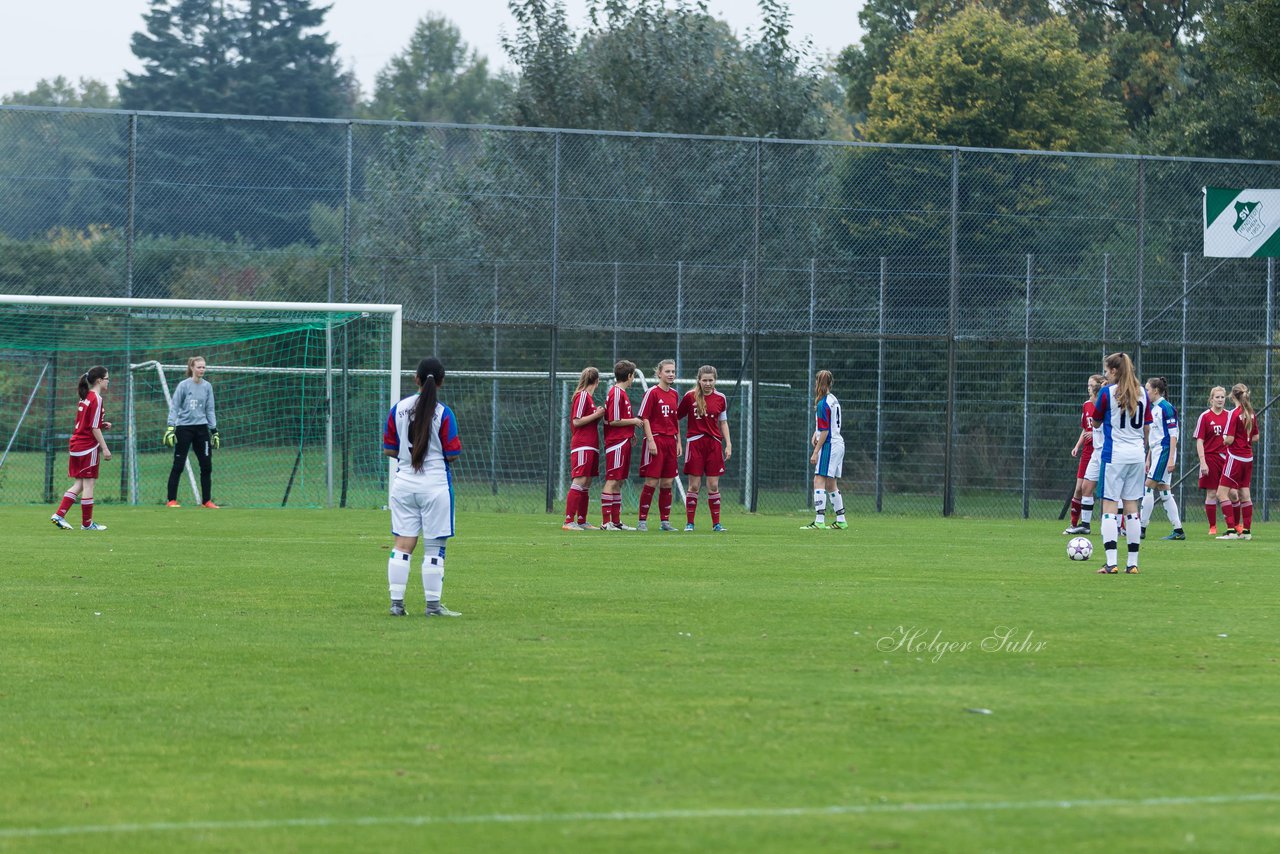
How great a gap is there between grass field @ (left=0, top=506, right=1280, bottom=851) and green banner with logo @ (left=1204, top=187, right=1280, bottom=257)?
13.9 m

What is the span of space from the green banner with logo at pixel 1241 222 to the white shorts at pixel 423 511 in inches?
763

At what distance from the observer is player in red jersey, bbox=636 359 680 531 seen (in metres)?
20.3

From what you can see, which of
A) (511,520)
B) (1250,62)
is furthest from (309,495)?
(1250,62)

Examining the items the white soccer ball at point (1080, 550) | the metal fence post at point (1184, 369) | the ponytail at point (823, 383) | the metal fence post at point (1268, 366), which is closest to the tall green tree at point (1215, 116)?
the metal fence post at point (1268, 366)

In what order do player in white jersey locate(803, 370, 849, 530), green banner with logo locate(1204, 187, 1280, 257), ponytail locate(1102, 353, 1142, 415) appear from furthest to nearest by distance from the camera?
green banner with logo locate(1204, 187, 1280, 257) < player in white jersey locate(803, 370, 849, 530) < ponytail locate(1102, 353, 1142, 415)

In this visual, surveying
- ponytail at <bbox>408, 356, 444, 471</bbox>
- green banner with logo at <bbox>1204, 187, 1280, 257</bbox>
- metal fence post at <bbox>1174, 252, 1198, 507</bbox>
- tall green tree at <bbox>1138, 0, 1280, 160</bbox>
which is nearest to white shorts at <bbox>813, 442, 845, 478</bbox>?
metal fence post at <bbox>1174, 252, 1198, 507</bbox>

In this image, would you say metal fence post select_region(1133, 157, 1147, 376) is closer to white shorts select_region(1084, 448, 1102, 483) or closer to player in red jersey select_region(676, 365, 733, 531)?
white shorts select_region(1084, 448, 1102, 483)

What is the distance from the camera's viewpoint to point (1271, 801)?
616 centimetres

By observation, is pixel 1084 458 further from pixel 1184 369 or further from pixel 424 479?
pixel 424 479

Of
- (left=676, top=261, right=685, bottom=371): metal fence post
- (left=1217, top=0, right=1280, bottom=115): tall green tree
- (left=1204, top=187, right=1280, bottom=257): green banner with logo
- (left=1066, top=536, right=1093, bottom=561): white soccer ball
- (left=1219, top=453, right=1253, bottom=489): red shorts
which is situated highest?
(left=1217, top=0, right=1280, bottom=115): tall green tree

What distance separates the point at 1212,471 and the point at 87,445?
1369cm

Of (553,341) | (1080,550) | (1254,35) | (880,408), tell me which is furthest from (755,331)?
(1080,550)

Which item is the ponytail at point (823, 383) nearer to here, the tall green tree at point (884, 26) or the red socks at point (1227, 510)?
the red socks at point (1227, 510)

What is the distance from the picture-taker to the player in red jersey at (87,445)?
1864 cm
